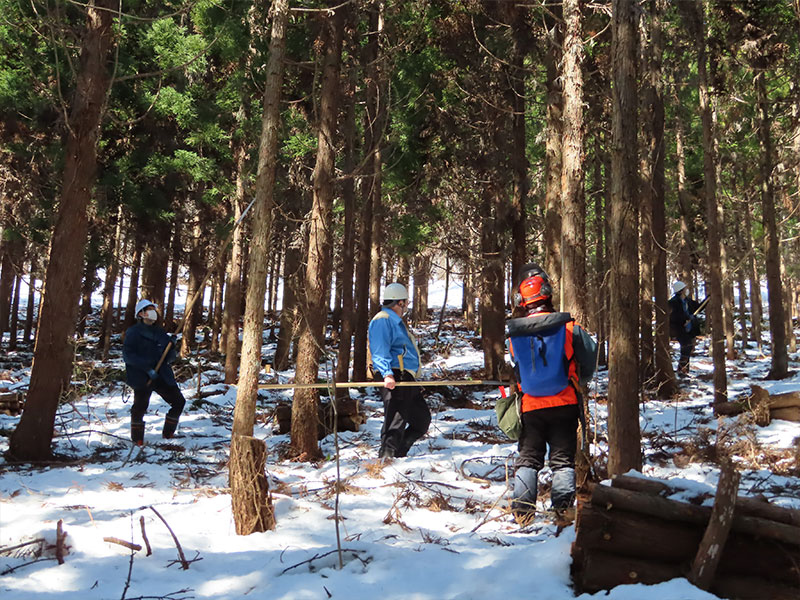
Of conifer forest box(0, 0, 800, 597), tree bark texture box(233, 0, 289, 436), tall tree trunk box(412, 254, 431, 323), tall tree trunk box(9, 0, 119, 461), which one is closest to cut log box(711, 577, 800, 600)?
conifer forest box(0, 0, 800, 597)

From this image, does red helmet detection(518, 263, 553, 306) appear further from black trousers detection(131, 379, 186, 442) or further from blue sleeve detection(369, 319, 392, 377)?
black trousers detection(131, 379, 186, 442)

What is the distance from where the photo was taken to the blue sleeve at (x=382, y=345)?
6.90 m

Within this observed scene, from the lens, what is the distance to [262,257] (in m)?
5.20

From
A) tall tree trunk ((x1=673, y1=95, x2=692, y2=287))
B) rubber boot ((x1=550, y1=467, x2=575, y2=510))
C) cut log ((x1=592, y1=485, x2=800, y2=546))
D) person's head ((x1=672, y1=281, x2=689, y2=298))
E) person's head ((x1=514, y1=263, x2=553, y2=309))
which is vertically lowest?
rubber boot ((x1=550, y1=467, x2=575, y2=510))

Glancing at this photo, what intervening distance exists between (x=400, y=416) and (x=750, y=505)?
435 centimetres

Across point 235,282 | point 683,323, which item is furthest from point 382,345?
point 683,323

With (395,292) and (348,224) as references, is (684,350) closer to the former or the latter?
(348,224)

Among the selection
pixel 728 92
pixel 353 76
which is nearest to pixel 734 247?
pixel 728 92

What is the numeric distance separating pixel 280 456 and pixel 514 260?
737cm

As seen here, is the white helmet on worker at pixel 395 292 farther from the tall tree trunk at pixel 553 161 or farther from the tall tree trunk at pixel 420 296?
the tall tree trunk at pixel 420 296

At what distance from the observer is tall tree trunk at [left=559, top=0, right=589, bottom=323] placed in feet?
21.1

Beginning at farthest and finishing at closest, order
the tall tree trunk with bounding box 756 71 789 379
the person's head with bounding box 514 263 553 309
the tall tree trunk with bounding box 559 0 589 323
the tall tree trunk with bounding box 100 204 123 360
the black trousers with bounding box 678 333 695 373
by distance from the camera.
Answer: the tall tree trunk with bounding box 100 204 123 360, the black trousers with bounding box 678 333 695 373, the tall tree trunk with bounding box 756 71 789 379, the tall tree trunk with bounding box 559 0 589 323, the person's head with bounding box 514 263 553 309

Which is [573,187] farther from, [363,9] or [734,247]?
[734,247]

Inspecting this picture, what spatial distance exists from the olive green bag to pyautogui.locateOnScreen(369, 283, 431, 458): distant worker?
6.59 ft
